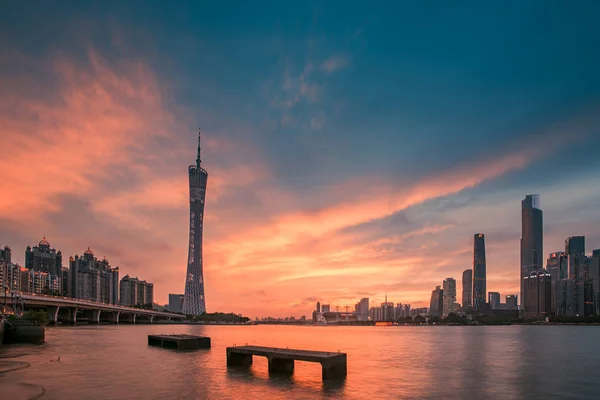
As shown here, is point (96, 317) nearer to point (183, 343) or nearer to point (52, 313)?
point (52, 313)

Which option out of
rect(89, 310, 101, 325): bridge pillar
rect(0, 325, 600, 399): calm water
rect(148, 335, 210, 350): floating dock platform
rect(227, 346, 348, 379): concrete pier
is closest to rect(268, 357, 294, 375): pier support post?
rect(227, 346, 348, 379): concrete pier

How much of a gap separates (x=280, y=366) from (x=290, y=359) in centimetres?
232

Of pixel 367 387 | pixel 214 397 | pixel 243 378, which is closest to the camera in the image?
pixel 214 397

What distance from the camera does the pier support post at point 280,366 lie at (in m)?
43.4

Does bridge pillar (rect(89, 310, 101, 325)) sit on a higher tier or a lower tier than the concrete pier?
lower

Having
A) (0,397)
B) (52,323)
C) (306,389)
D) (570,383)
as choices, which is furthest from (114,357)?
(52,323)

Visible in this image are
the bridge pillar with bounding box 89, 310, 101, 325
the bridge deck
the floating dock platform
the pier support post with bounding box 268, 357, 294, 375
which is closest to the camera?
the bridge deck

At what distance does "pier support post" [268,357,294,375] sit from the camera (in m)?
43.4

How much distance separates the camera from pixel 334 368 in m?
41.0

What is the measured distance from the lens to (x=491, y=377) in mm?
46094

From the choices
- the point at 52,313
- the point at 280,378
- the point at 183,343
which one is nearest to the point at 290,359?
the point at 280,378

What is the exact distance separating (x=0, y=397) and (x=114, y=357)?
1172 inches

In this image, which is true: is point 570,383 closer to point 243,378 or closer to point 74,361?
point 243,378

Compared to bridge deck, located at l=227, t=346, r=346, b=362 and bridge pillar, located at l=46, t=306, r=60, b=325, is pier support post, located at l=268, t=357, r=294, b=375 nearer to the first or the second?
bridge deck, located at l=227, t=346, r=346, b=362
